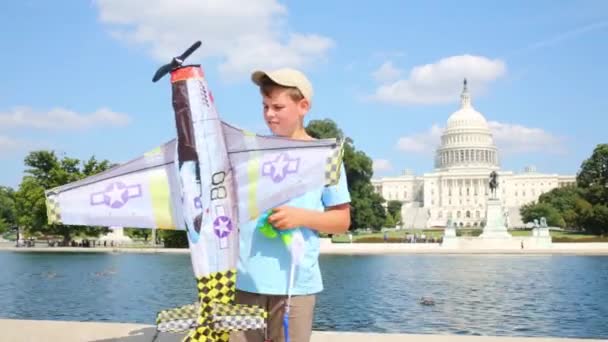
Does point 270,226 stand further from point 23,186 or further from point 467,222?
point 467,222

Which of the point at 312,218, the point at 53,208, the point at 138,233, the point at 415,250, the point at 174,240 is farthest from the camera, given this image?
the point at 138,233

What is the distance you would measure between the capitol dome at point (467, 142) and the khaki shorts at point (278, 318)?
129 metres

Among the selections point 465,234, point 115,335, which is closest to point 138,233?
point 465,234

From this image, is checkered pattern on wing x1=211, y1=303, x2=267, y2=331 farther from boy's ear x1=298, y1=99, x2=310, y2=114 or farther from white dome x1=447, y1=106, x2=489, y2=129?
white dome x1=447, y1=106, x2=489, y2=129

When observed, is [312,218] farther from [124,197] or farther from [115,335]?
[115,335]

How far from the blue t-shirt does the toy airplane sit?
2.7 inches

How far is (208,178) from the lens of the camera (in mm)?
3645

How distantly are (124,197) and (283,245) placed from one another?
3.09ft

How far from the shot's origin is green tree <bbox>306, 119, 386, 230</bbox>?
178 ft

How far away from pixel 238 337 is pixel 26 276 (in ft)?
69.3

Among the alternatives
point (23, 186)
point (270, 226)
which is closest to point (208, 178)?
point (270, 226)

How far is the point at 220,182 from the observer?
3662 mm

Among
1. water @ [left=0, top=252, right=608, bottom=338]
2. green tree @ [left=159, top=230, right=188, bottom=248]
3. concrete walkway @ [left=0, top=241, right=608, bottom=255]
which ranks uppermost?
green tree @ [left=159, top=230, right=188, bottom=248]

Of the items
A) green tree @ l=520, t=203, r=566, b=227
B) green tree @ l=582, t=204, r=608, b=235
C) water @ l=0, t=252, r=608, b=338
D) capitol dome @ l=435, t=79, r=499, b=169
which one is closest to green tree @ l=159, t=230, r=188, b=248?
water @ l=0, t=252, r=608, b=338
